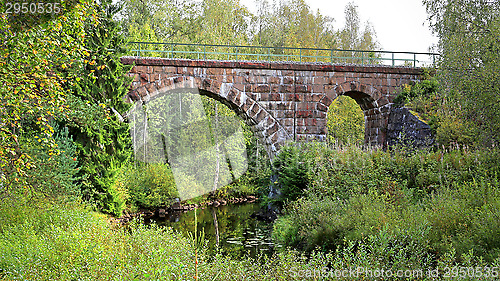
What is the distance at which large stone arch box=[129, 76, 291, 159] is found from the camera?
43.6 feet

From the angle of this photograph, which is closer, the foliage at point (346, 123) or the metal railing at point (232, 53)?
the metal railing at point (232, 53)

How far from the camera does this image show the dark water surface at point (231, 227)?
9.54 metres

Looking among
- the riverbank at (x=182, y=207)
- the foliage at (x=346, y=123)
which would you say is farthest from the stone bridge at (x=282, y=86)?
the foliage at (x=346, y=123)

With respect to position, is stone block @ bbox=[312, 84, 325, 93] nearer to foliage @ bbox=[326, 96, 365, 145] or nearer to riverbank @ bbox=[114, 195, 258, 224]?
riverbank @ bbox=[114, 195, 258, 224]

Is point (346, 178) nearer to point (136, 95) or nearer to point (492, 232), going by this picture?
point (492, 232)

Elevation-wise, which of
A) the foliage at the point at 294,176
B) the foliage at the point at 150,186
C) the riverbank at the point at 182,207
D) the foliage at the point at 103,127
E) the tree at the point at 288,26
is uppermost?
the tree at the point at 288,26

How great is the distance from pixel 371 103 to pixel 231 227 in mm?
7350

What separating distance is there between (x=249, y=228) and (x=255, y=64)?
18.8 ft

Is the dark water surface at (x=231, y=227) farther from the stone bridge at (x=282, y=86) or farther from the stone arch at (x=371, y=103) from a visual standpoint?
the stone arch at (x=371, y=103)

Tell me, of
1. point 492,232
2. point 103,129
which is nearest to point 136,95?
point 103,129

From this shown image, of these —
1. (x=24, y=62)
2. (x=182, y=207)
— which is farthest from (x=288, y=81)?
(x=24, y=62)

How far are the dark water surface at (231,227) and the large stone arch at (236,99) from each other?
2.90 m

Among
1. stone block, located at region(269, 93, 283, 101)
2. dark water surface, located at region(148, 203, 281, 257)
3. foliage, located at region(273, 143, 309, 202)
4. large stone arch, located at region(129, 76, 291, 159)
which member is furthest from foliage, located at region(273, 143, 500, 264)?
stone block, located at region(269, 93, 283, 101)

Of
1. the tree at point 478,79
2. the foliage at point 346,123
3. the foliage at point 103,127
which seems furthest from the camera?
the foliage at point 346,123
